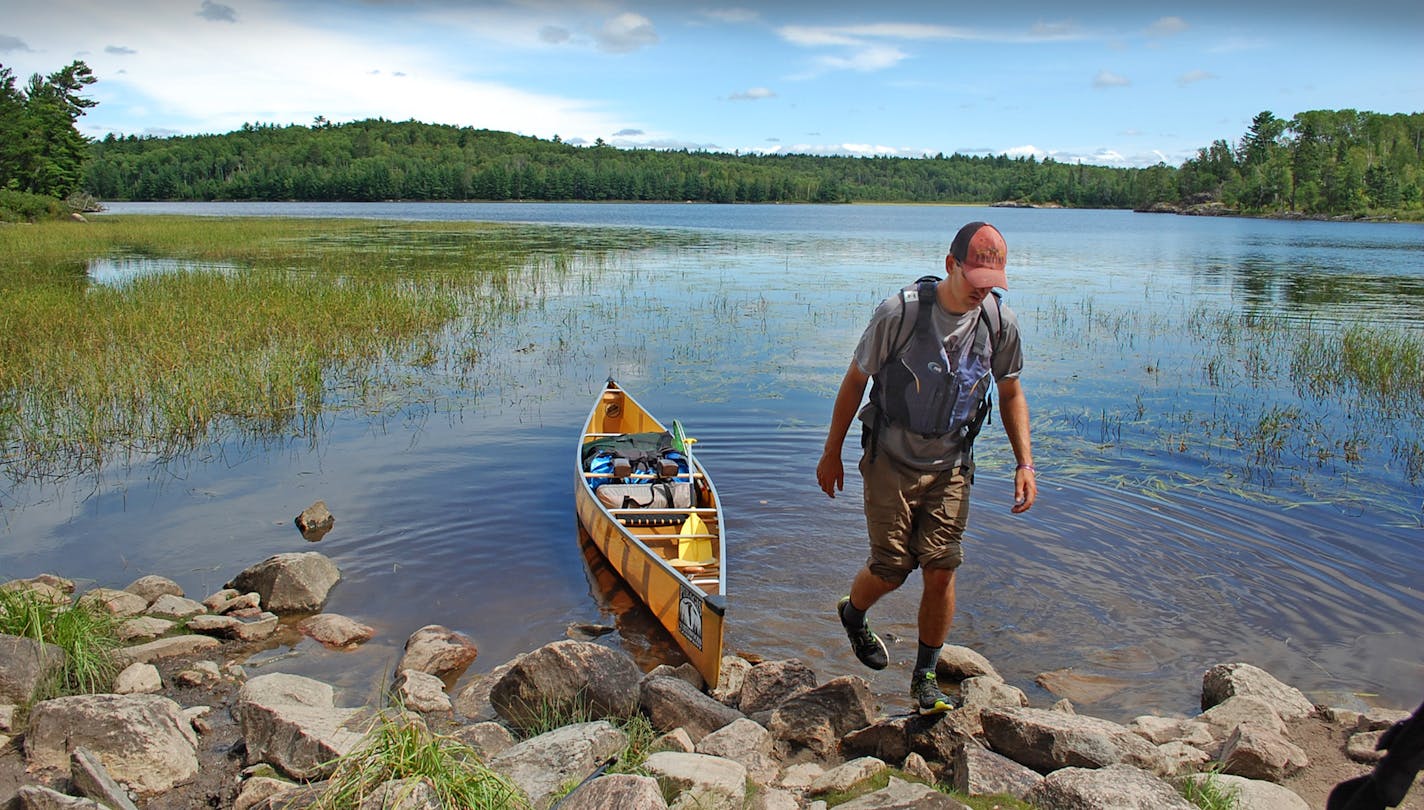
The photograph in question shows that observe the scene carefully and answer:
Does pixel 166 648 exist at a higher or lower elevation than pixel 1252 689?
lower

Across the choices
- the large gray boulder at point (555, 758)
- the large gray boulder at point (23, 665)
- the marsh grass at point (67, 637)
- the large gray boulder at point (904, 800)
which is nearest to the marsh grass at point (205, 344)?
the marsh grass at point (67, 637)

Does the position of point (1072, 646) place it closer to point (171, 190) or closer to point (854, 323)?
point (854, 323)

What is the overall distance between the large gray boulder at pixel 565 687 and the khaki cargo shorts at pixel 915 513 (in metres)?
1.65

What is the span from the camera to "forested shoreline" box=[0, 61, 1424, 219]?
9209cm

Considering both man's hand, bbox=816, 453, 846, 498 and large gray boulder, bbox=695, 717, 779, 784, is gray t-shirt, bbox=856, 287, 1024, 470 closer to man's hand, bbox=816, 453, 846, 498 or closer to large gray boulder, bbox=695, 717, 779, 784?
man's hand, bbox=816, 453, 846, 498

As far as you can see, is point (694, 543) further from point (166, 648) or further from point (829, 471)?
point (166, 648)

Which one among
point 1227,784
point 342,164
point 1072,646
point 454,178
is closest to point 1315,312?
point 1072,646

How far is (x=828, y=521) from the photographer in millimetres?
9789

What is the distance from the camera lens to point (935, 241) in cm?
5438

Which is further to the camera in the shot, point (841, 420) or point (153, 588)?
point (153, 588)

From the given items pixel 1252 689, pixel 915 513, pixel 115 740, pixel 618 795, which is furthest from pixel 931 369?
pixel 115 740

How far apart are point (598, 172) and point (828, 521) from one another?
14945 cm

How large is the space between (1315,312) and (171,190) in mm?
141309

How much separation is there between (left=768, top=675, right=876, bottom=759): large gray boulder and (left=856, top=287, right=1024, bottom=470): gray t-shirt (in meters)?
1.41
